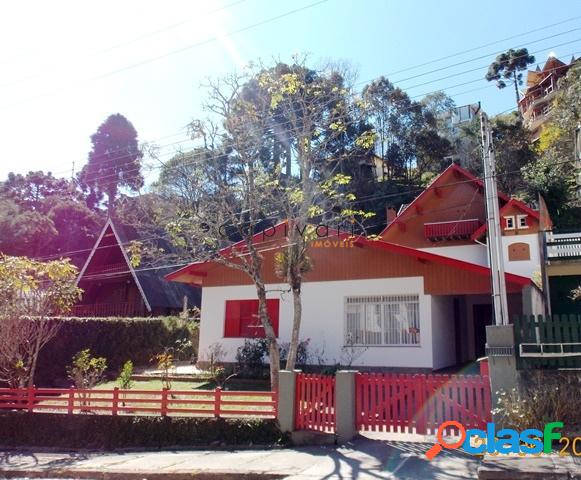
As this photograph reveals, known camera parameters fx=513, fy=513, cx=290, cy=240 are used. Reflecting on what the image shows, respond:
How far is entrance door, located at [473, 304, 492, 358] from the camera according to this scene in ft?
66.6

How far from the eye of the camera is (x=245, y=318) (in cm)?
1889

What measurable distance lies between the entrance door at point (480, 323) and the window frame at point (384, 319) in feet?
17.5

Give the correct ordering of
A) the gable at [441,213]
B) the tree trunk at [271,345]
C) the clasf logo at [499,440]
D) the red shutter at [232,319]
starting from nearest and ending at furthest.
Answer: the clasf logo at [499,440] → the tree trunk at [271,345] → the red shutter at [232,319] → the gable at [441,213]

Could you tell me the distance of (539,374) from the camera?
8508 mm

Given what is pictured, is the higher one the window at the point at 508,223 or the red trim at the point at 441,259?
the window at the point at 508,223

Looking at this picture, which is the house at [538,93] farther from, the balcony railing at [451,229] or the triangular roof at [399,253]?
the triangular roof at [399,253]

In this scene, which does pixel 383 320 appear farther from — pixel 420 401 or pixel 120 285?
pixel 120 285

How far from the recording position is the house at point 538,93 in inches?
2036

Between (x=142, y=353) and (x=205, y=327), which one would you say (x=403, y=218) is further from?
(x=142, y=353)

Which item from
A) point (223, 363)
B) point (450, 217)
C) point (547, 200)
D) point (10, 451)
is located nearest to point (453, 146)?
point (547, 200)

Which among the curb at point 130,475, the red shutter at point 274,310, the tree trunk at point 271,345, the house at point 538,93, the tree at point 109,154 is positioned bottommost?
the curb at point 130,475

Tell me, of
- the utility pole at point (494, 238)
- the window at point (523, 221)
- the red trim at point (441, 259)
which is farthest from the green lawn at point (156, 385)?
the window at point (523, 221)

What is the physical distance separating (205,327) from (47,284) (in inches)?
257

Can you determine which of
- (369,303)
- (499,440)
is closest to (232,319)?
(369,303)
